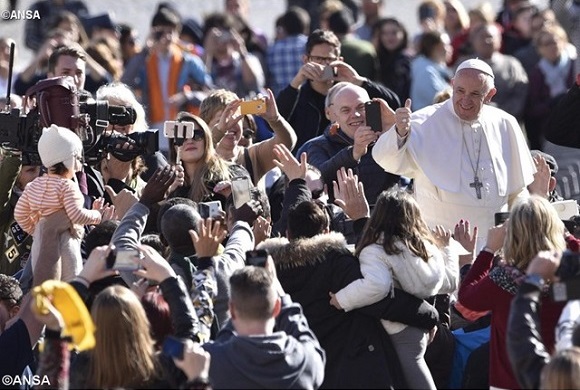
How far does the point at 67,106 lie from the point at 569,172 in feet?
16.8

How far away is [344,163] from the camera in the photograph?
988 cm

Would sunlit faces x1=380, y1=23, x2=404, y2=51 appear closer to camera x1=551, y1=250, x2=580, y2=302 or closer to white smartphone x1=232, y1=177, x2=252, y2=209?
white smartphone x1=232, y1=177, x2=252, y2=209

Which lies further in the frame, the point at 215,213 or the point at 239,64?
the point at 239,64

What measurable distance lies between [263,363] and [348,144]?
3.56m

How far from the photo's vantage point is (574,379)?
6.44 meters

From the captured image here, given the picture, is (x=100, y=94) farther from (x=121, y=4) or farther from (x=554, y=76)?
(x=121, y=4)

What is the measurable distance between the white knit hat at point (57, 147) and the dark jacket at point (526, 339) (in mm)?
2959

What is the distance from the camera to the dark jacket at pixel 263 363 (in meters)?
6.89

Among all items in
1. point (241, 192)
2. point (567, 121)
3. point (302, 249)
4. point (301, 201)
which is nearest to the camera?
point (302, 249)

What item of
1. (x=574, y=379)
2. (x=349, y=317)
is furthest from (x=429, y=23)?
(x=574, y=379)

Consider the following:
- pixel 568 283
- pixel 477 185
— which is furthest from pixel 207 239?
pixel 477 185

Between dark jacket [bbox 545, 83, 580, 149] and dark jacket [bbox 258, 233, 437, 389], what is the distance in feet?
8.03

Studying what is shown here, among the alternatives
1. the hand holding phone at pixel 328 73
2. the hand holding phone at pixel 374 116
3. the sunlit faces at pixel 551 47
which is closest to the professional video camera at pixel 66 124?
the hand holding phone at pixel 374 116

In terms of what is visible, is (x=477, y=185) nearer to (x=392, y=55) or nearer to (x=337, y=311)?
(x=337, y=311)
